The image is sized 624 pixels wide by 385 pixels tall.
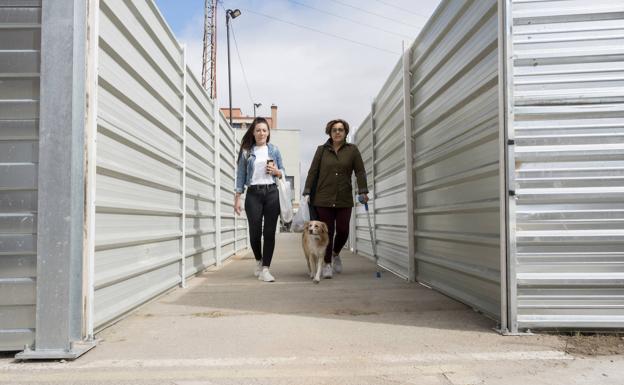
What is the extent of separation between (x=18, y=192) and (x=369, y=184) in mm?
7151

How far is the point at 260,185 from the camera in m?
6.39

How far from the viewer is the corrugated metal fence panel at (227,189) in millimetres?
9422

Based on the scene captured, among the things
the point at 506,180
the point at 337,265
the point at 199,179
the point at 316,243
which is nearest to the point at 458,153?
the point at 506,180

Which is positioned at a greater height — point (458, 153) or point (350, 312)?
point (458, 153)

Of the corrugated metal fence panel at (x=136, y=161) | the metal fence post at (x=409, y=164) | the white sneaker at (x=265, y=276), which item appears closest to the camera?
the corrugated metal fence panel at (x=136, y=161)

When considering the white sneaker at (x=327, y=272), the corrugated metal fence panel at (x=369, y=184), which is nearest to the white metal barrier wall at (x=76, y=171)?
the white sneaker at (x=327, y=272)

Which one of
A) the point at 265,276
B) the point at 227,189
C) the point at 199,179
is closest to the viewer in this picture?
the point at 265,276

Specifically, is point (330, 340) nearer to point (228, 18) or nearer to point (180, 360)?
point (180, 360)

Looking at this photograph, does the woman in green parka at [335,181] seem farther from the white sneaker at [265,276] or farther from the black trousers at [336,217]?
the white sneaker at [265,276]

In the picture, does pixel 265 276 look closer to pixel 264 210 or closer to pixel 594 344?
pixel 264 210

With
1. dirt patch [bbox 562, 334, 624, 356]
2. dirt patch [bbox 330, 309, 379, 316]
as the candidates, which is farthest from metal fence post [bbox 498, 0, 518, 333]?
dirt patch [bbox 330, 309, 379, 316]

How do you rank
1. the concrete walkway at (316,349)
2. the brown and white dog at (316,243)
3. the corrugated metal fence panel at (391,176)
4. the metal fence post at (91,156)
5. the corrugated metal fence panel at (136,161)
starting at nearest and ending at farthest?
the concrete walkway at (316,349) < the metal fence post at (91,156) < the corrugated metal fence panel at (136,161) < the brown and white dog at (316,243) < the corrugated metal fence panel at (391,176)

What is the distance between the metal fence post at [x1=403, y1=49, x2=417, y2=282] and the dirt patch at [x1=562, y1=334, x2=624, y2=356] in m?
2.81

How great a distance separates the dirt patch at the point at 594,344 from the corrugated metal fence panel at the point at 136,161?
9.88 ft
